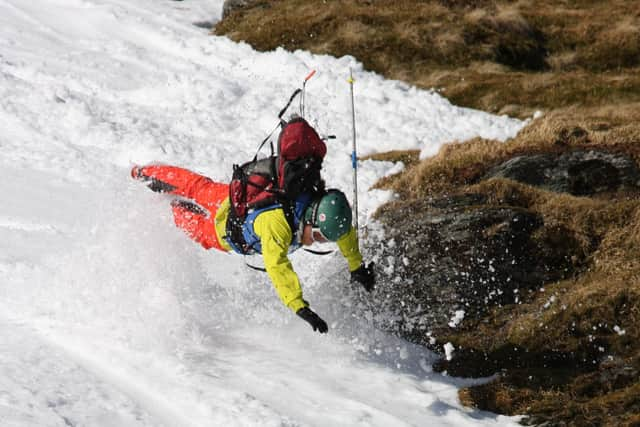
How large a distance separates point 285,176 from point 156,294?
2.13 m

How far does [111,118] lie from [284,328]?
28.2 feet

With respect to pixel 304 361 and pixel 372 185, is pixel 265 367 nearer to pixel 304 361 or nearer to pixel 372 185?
pixel 304 361

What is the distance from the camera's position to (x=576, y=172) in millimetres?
11664

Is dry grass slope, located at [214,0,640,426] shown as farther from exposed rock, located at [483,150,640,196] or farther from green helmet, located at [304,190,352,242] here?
green helmet, located at [304,190,352,242]

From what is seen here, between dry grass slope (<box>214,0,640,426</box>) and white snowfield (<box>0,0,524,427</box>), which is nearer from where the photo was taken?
white snowfield (<box>0,0,524,427</box>)

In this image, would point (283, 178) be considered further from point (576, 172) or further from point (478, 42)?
point (478, 42)

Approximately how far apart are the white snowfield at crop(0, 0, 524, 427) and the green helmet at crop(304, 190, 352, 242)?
149cm

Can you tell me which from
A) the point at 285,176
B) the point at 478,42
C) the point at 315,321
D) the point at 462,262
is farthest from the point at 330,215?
the point at 478,42

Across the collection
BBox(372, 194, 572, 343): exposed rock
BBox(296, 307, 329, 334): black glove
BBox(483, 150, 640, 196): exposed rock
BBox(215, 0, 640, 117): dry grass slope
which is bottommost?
BBox(296, 307, 329, 334): black glove

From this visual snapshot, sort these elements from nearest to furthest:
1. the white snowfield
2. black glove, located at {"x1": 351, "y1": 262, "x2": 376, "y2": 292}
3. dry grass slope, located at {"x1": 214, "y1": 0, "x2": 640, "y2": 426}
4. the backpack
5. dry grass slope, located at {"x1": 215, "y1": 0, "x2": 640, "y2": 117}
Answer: the white snowfield, the backpack, dry grass slope, located at {"x1": 214, "y1": 0, "x2": 640, "y2": 426}, black glove, located at {"x1": 351, "y1": 262, "x2": 376, "y2": 292}, dry grass slope, located at {"x1": 215, "y1": 0, "x2": 640, "y2": 117}

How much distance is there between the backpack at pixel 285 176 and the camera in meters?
7.25

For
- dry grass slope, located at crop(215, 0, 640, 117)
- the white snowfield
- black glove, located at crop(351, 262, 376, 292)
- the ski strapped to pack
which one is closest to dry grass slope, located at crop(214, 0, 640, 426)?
dry grass slope, located at crop(215, 0, 640, 117)

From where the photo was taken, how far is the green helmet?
730 cm

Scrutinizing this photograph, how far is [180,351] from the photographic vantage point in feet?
23.2
